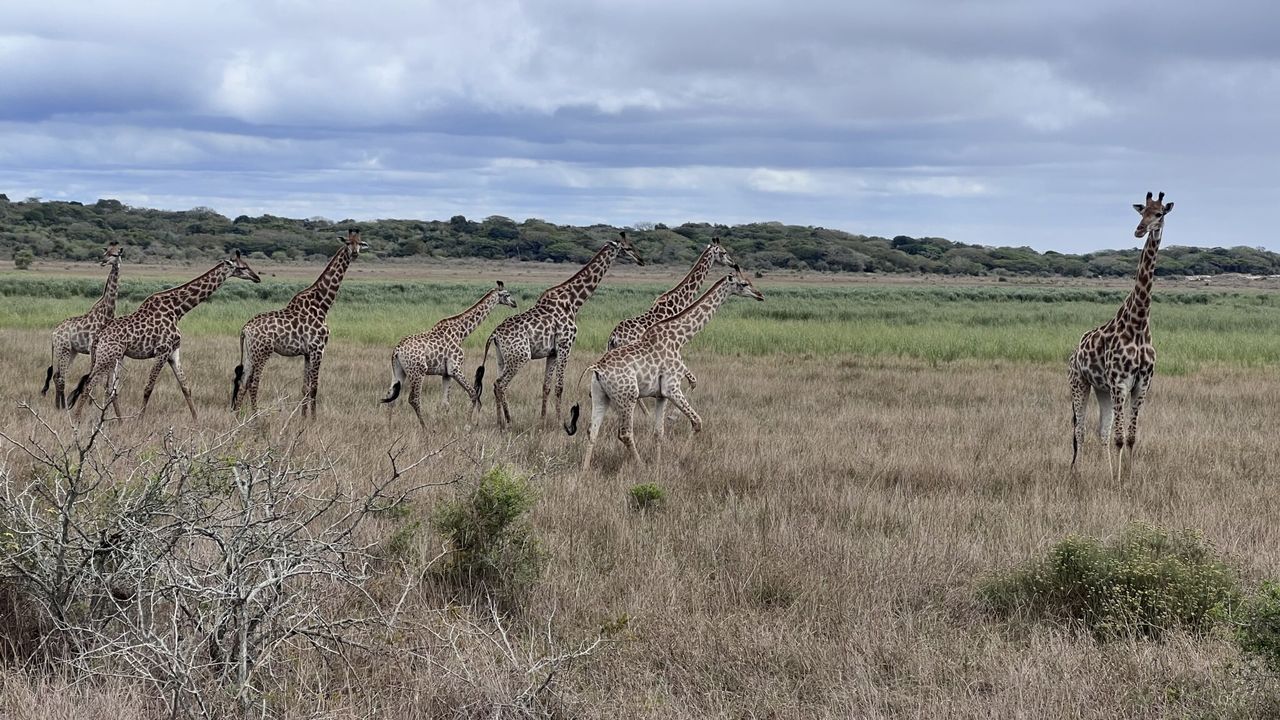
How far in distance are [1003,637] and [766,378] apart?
12.2m

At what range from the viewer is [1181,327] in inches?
1188

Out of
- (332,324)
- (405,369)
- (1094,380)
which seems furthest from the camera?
(332,324)

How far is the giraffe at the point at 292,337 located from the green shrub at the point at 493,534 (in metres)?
6.07

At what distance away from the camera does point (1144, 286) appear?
10.2 m

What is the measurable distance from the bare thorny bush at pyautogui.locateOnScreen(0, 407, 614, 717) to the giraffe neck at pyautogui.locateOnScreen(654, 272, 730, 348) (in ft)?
18.2

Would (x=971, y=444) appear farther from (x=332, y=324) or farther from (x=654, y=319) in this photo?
(x=332, y=324)

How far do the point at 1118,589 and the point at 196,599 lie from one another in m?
4.50

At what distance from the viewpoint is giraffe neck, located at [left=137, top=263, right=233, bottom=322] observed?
12.4 meters

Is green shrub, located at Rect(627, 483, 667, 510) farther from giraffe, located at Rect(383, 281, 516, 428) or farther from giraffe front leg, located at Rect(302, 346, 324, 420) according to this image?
giraffe front leg, located at Rect(302, 346, 324, 420)

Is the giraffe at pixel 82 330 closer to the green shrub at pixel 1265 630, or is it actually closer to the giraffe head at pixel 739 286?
the giraffe head at pixel 739 286

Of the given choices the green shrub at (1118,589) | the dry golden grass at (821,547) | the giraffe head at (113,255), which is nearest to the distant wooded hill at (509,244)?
the giraffe head at (113,255)

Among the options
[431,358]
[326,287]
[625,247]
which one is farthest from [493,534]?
[625,247]

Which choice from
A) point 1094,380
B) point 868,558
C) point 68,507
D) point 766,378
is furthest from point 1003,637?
point 766,378

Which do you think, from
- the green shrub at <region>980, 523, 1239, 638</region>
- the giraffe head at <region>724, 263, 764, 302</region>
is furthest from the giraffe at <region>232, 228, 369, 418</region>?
the green shrub at <region>980, 523, 1239, 638</region>
